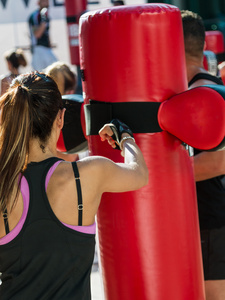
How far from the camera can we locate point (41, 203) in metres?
1.63

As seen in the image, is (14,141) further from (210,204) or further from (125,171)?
(210,204)

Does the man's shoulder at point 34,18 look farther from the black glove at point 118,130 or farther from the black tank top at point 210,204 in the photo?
the black glove at point 118,130

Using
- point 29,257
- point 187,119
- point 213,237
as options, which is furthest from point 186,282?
point 29,257

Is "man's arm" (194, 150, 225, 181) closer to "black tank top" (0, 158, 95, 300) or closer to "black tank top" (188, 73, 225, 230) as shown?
"black tank top" (188, 73, 225, 230)

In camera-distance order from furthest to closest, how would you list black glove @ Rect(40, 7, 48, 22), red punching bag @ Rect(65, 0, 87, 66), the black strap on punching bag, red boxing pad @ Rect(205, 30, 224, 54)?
1. red punching bag @ Rect(65, 0, 87, 66)
2. black glove @ Rect(40, 7, 48, 22)
3. red boxing pad @ Rect(205, 30, 224, 54)
4. the black strap on punching bag

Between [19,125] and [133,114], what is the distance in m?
0.60

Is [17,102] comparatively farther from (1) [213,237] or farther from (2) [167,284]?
(1) [213,237]

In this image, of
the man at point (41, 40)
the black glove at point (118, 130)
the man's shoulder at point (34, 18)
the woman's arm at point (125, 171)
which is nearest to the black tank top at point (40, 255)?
the woman's arm at point (125, 171)

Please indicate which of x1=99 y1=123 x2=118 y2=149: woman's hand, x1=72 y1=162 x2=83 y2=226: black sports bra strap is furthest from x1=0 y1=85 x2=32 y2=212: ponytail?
x1=99 y1=123 x2=118 y2=149: woman's hand

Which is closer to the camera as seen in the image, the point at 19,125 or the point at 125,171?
the point at 19,125

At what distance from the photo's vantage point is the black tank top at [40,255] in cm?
163

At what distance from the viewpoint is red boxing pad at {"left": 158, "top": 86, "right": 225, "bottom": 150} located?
6.66ft

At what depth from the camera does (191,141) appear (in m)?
2.07

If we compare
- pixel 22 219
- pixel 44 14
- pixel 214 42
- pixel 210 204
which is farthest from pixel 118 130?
pixel 44 14
